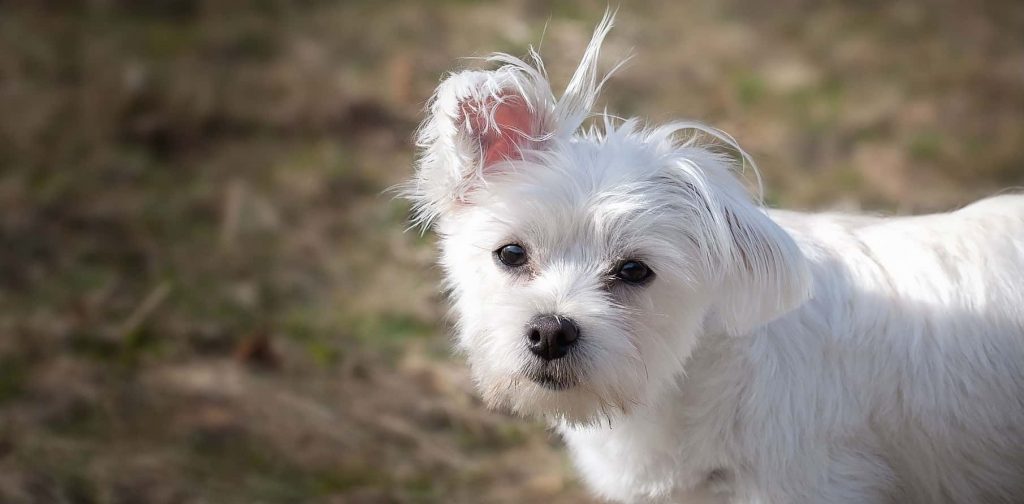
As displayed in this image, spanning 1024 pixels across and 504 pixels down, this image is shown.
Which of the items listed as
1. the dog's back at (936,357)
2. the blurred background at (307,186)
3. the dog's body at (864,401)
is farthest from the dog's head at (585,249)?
the blurred background at (307,186)

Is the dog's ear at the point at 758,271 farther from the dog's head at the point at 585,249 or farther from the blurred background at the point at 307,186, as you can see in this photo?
the blurred background at the point at 307,186

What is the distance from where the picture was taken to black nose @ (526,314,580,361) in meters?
2.56

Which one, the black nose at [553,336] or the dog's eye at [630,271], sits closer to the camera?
the black nose at [553,336]

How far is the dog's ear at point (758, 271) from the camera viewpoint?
2570 millimetres

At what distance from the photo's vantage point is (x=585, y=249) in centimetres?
271

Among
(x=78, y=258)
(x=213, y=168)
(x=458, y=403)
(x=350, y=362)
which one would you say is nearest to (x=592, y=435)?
(x=458, y=403)

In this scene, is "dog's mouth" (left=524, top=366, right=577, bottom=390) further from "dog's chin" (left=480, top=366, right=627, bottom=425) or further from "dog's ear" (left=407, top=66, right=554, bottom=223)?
"dog's ear" (left=407, top=66, right=554, bottom=223)

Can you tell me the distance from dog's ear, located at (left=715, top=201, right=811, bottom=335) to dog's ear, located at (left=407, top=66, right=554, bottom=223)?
23.3 inches

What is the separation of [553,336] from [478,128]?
2.17 feet

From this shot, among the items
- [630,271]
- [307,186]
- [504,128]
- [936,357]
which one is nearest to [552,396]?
[630,271]

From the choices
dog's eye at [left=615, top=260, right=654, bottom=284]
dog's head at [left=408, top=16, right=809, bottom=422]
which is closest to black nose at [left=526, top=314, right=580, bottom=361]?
dog's head at [left=408, top=16, right=809, bottom=422]

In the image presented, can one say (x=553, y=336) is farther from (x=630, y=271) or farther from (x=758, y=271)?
(x=758, y=271)

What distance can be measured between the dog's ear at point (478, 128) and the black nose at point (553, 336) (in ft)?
1.63

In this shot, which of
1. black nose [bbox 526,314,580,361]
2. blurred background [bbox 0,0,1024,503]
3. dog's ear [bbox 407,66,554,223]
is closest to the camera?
black nose [bbox 526,314,580,361]
